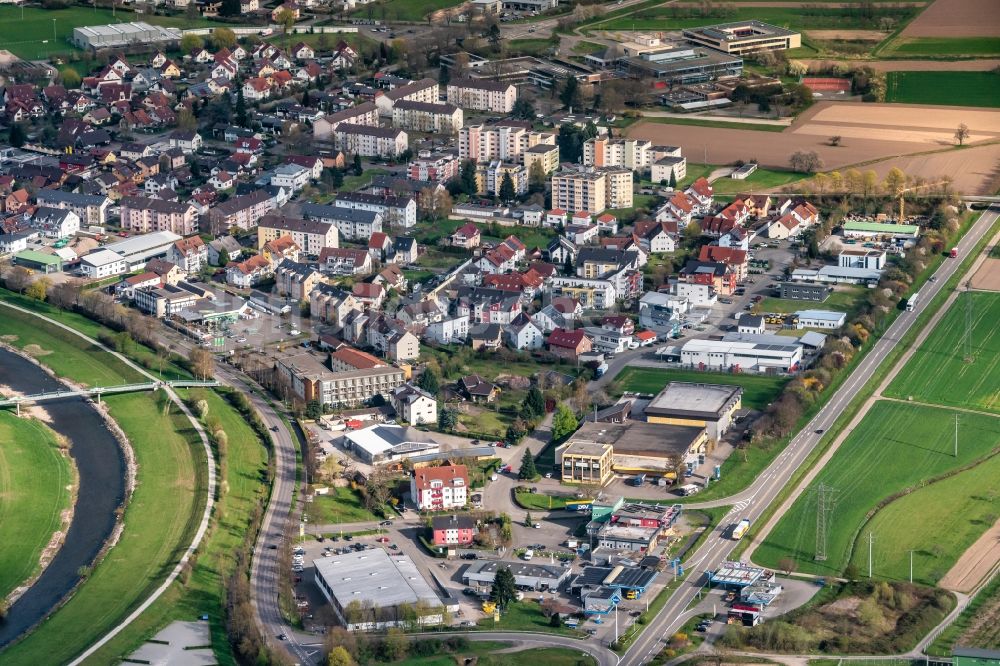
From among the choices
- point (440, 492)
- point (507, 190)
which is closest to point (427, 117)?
point (507, 190)

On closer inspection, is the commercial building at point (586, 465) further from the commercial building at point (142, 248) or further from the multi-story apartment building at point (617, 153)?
the multi-story apartment building at point (617, 153)

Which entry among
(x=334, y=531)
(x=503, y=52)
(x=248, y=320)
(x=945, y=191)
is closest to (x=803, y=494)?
(x=334, y=531)

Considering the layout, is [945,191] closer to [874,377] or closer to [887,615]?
[874,377]

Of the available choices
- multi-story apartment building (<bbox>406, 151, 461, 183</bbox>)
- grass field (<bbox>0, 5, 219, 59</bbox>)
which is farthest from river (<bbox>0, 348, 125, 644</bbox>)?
grass field (<bbox>0, 5, 219, 59</bbox>)

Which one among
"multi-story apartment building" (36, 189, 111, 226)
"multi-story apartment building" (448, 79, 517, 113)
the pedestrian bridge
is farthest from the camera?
"multi-story apartment building" (448, 79, 517, 113)

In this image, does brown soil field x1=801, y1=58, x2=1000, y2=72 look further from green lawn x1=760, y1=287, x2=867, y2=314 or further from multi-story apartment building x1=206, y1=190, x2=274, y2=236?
multi-story apartment building x1=206, y1=190, x2=274, y2=236

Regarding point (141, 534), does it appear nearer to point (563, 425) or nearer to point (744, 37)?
point (563, 425)
